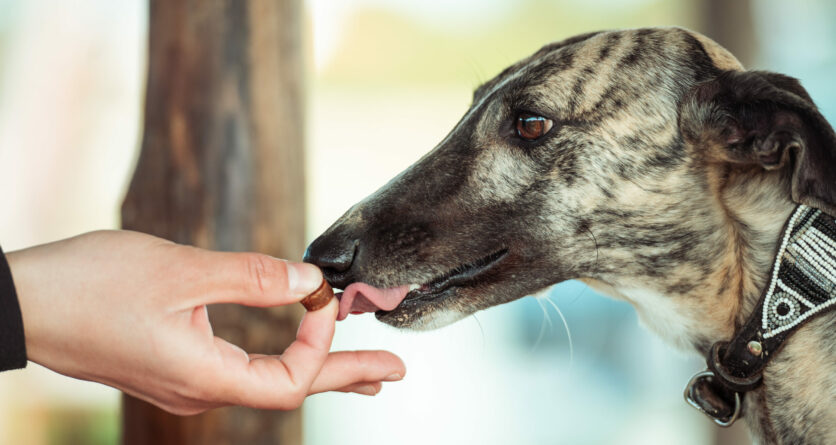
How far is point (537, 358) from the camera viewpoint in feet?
15.9

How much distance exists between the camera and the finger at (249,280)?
1130 millimetres

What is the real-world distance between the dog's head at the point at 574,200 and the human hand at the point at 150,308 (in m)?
0.31

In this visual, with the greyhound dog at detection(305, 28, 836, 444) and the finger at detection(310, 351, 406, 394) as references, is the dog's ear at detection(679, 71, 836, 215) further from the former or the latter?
the finger at detection(310, 351, 406, 394)

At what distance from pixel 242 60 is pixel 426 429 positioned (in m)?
3.05

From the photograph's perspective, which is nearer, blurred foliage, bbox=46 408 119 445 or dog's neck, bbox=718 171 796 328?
dog's neck, bbox=718 171 796 328

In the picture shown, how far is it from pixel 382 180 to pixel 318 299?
12.6 feet

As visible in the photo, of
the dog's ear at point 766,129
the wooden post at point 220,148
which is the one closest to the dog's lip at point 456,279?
the dog's ear at point 766,129

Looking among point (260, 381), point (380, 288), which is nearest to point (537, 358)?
point (380, 288)

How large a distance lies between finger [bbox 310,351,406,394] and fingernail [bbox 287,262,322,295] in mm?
175

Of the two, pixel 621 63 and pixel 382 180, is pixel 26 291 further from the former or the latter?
pixel 382 180

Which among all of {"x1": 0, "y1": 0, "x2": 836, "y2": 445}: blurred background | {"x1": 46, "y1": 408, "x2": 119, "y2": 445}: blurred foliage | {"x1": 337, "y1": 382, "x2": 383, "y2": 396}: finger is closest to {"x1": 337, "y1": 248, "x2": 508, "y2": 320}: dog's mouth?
{"x1": 337, "y1": 382, "x2": 383, "y2": 396}: finger

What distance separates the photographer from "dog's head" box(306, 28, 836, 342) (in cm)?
148

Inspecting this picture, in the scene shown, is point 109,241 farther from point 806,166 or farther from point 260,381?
point 806,166

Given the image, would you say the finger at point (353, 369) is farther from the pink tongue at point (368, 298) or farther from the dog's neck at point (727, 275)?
the dog's neck at point (727, 275)
